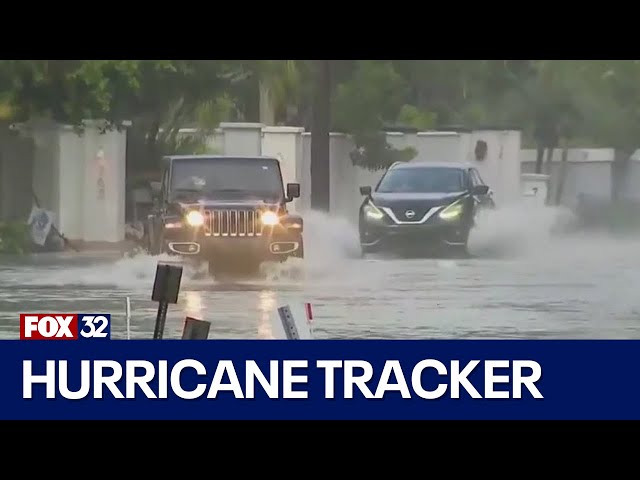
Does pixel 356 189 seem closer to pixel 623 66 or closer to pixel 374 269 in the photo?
pixel 374 269

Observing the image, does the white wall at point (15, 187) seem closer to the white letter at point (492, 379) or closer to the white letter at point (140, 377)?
the white letter at point (140, 377)

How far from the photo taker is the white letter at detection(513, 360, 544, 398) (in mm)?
19188

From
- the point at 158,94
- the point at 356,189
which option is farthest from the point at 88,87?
the point at 356,189

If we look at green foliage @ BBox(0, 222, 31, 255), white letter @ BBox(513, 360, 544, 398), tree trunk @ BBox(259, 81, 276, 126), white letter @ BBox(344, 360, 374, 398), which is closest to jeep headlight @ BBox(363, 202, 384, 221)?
tree trunk @ BBox(259, 81, 276, 126)

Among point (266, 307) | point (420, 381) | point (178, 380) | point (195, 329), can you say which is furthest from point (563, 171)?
point (178, 380)

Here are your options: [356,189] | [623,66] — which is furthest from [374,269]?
[623,66]

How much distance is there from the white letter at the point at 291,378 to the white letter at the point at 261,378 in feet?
0.15

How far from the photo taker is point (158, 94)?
19453 mm

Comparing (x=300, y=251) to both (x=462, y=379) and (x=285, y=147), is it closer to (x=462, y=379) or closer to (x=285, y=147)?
(x=285, y=147)

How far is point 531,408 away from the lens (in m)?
19.2

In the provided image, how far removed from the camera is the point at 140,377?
19172 millimetres

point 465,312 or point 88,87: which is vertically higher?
point 88,87

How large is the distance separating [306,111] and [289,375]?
159 cm

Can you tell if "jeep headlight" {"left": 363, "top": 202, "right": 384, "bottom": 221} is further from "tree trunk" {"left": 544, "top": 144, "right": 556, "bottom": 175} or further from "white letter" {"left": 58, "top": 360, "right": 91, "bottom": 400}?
"white letter" {"left": 58, "top": 360, "right": 91, "bottom": 400}
